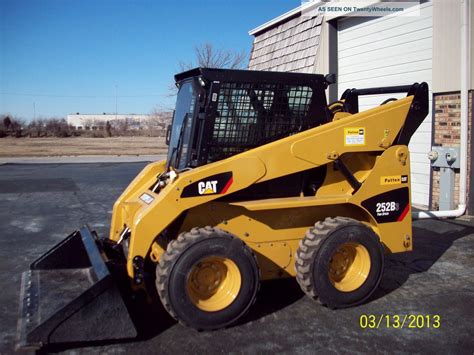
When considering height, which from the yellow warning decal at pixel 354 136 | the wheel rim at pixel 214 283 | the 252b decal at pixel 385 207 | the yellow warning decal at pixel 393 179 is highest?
the yellow warning decal at pixel 354 136

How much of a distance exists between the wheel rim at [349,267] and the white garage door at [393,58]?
5182 mm

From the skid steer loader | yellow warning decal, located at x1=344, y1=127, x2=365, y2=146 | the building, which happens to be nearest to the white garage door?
the building

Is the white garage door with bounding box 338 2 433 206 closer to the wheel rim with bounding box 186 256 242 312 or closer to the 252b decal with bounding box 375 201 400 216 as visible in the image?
the 252b decal with bounding box 375 201 400 216

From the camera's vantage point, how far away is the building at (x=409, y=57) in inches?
320

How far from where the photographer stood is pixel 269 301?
469 cm

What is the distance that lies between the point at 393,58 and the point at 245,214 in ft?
21.8

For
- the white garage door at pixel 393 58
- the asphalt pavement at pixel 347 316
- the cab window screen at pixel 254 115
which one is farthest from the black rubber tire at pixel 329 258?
the white garage door at pixel 393 58

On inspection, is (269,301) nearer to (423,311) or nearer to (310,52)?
(423,311)

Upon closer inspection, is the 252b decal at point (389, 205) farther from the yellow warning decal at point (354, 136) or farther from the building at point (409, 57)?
the building at point (409, 57)

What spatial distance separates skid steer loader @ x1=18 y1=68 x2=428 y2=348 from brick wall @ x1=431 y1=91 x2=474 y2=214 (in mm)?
3825

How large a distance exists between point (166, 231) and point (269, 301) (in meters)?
1.24

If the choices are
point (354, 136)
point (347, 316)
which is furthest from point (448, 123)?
point (347, 316)
